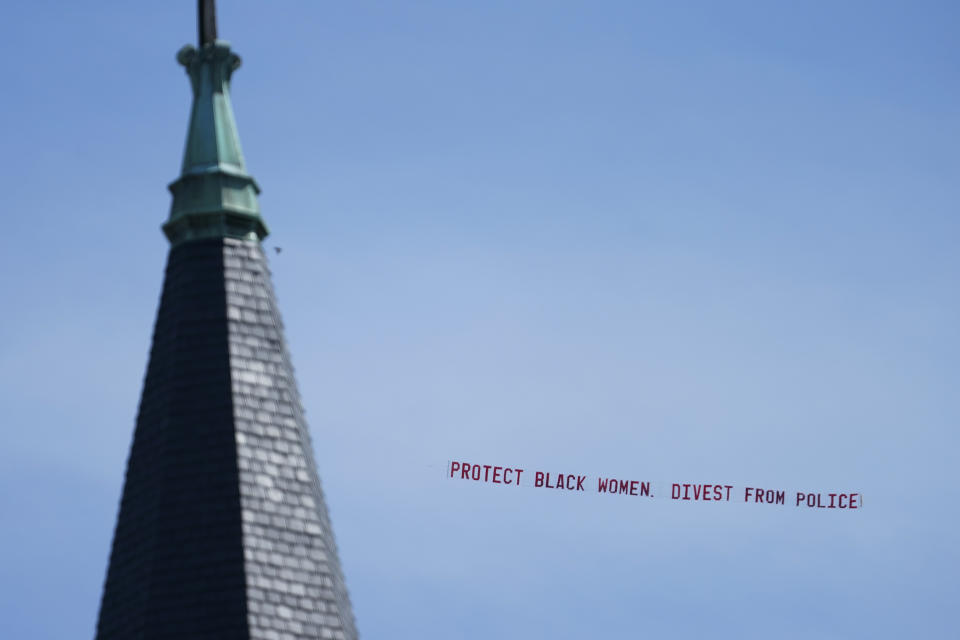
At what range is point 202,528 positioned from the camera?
115 ft

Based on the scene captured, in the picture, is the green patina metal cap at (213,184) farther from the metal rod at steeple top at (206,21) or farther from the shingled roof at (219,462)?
the metal rod at steeple top at (206,21)

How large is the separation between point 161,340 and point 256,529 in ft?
15.6

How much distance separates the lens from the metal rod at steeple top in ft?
136

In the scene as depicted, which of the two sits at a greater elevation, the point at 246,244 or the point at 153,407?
the point at 246,244

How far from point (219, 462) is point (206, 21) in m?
9.83

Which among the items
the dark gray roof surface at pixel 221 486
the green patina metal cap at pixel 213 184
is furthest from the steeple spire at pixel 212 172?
the dark gray roof surface at pixel 221 486

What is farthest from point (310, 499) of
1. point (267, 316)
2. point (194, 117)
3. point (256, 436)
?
point (194, 117)

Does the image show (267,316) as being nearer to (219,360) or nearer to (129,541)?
(219,360)

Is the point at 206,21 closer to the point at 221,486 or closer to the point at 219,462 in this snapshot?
the point at 219,462

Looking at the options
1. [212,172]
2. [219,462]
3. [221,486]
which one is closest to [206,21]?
[212,172]

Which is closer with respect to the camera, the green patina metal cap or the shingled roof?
the shingled roof

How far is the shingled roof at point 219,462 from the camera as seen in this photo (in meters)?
34.4

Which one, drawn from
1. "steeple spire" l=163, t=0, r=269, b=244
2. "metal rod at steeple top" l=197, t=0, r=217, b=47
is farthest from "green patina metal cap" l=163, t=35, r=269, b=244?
"metal rod at steeple top" l=197, t=0, r=217, b=47

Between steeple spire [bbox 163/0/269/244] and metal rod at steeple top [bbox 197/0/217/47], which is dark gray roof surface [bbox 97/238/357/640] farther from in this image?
metal rod at steeple top [bbox 197/0/217/47]
